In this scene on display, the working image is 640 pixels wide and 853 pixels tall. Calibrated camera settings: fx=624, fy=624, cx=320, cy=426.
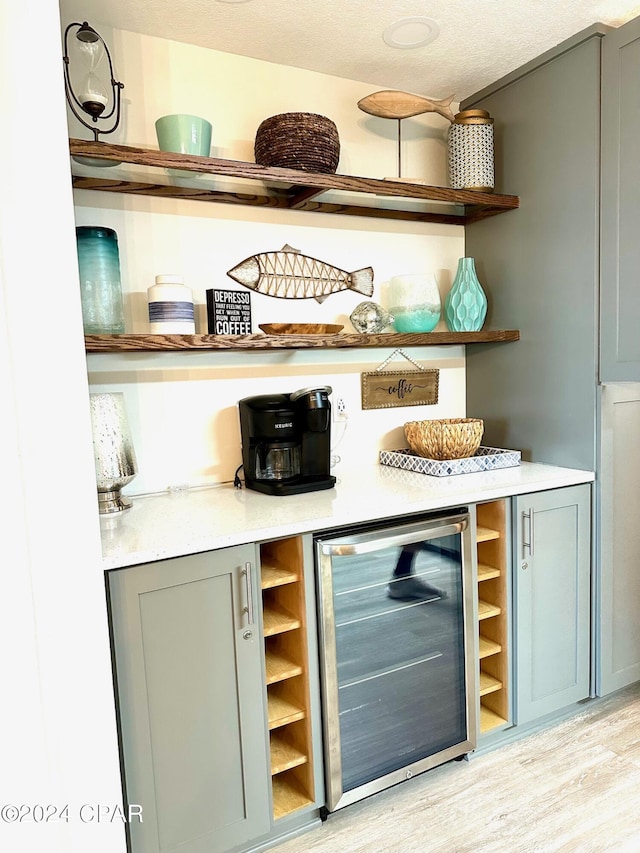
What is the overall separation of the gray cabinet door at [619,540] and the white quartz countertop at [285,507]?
15cm

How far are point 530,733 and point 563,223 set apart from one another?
6.01ft

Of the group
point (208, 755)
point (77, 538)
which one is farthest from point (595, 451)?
point (77, 538)

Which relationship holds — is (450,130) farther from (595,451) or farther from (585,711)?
(585,711)

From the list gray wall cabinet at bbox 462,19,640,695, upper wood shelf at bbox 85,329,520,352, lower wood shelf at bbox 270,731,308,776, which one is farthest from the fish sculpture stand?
lower wood shelf at bbox 270,731,308,776

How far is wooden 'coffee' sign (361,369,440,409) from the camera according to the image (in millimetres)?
2539

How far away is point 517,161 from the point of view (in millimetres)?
2426

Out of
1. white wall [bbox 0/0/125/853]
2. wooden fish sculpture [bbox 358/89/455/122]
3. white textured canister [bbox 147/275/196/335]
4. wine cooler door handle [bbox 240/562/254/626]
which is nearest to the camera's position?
white wall [bbox 0/0/125/853]

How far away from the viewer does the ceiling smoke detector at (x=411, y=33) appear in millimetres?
2014

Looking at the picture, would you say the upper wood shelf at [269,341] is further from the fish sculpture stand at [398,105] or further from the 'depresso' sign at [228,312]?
the fish sculpture stand at [398,105]

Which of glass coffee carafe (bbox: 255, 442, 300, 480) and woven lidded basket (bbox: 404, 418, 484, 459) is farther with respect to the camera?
woven lidded basket (bbox: 404, 418, 484, 459)

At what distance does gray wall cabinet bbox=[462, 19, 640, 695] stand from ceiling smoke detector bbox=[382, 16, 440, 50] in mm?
460

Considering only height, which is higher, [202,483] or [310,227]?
[310,227]

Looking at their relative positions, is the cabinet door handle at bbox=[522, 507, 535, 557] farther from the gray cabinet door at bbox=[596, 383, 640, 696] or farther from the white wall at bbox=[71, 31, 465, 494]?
the white wall at bbox=[71, 31, 465, 494]

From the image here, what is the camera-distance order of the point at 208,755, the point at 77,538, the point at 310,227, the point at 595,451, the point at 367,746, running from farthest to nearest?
the point at 310,227 → the point at 595,451 → the point at 367,746 → the point at 208,755 → the point at 77,538
